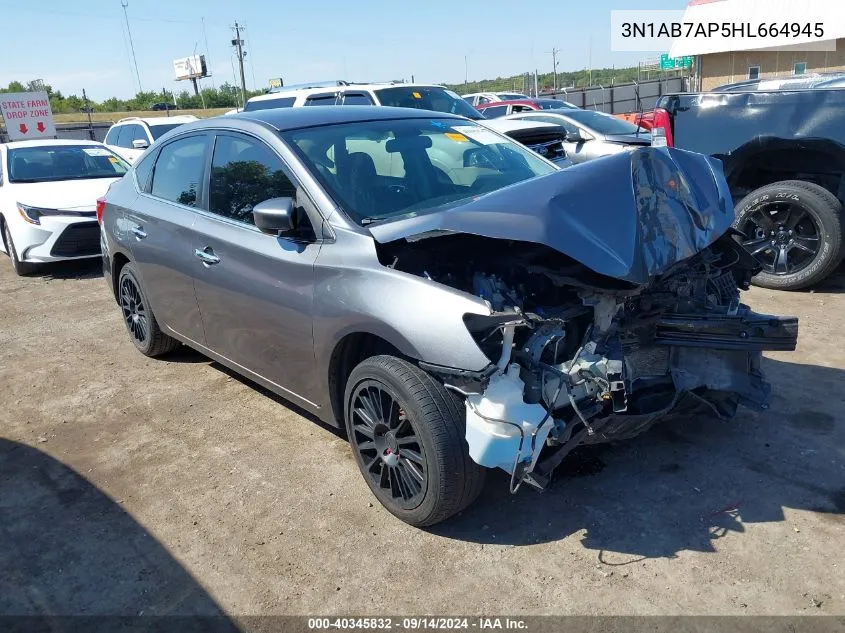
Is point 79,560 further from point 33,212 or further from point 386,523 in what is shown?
point 33,212

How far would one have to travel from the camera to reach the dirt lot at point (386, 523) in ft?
9.05

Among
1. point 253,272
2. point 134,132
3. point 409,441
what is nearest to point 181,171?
point 253,272

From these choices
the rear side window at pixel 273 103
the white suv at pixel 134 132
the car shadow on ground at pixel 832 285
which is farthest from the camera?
the white suv at pixel 134 132

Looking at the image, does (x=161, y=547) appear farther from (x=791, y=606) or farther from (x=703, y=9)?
(x=703, y=9)

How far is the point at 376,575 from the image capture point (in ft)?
9.53

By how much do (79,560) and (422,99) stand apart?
9281 millimetres

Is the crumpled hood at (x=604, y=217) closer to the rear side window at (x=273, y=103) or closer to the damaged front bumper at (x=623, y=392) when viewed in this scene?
the damaged front bumper at (x=623, y=392)

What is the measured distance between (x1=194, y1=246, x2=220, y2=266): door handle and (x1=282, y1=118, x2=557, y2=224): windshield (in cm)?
84

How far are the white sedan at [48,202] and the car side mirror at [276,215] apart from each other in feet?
20.2

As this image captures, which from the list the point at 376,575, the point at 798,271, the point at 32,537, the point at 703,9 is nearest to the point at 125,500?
the point at 32,537

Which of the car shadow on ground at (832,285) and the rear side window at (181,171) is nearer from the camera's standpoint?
the rear side window at (181,171)

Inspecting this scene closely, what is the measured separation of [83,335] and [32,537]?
3.45 metres

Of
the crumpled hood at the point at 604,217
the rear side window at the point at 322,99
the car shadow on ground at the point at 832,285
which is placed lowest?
the car shadow on ground at the point at 832,285

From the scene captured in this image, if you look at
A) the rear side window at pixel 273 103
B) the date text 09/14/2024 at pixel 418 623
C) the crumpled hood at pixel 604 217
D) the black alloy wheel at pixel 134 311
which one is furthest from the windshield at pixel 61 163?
the date text 09/14/2024 at pixel 418 623
